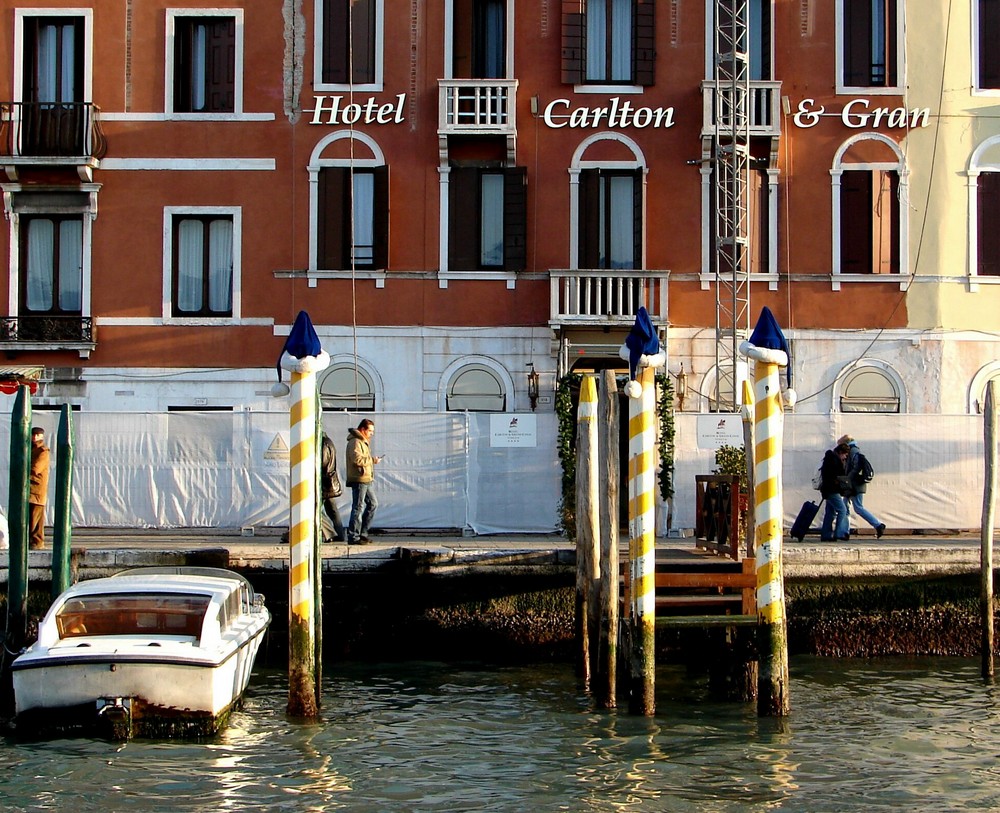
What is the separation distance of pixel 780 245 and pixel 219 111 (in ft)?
29.5

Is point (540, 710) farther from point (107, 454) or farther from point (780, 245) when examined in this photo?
point (780, 245)

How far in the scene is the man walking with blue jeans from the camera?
57.7ft

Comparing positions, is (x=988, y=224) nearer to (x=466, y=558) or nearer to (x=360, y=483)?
(x=360, y=483)

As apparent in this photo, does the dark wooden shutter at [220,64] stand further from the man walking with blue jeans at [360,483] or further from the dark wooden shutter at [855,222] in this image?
the dark wooden shutter at [855,222]

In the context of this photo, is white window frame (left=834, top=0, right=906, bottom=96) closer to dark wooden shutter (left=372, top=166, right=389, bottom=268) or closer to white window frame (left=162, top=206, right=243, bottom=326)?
dark wooden shutter (left=372, top=166, right=389, bottom=268)

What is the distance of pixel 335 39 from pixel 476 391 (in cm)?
593

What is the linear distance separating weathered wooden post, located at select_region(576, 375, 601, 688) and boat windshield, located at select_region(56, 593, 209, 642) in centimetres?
355

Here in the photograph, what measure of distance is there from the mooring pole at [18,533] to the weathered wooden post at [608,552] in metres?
5.17

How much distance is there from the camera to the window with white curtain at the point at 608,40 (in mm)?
23969

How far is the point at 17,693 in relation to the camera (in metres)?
11.9

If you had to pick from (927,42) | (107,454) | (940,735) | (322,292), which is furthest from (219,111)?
(940,735)

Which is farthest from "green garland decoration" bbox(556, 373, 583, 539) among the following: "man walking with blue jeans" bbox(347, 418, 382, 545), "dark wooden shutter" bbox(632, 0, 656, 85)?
"dark wooden shutter" bbox(632, 0, 656, 85)

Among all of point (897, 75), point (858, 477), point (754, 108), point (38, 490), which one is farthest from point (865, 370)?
point (38, 490)

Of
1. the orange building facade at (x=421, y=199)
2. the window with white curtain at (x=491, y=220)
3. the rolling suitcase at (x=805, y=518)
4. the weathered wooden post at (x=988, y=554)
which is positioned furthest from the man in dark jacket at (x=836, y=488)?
the window with white curtain at (x=491, y=220)
